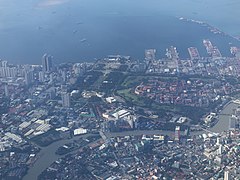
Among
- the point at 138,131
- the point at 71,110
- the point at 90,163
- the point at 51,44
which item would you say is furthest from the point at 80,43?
the point at 90,163

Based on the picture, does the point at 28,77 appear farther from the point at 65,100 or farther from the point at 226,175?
the point at 226,175

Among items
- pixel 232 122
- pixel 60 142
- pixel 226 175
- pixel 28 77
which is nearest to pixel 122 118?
pixel 60 142

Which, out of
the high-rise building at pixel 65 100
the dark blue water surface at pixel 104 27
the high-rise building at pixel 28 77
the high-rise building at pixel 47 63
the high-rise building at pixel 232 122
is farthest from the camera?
the dark blue water surface at pixel 104 27

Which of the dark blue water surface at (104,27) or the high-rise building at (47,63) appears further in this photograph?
the dark blue water surface at (104,27)

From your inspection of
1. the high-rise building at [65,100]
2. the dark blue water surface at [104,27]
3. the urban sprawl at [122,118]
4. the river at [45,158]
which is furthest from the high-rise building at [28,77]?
the river at [45,158]

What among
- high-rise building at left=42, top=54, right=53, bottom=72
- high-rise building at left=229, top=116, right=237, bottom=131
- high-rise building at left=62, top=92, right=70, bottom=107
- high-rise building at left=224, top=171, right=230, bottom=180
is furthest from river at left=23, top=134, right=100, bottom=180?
high-rise building at left=42, top=54, right=53, bottom=72

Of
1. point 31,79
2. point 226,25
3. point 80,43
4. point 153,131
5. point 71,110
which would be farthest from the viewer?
point 226,25

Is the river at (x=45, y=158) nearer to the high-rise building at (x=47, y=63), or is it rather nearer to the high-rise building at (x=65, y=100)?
the high-rise building at (x=65, y=100)

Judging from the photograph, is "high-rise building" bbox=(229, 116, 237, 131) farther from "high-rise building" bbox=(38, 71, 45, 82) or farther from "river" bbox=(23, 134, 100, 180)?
"high-rise building" bbox=(38, 71, 45, 82)

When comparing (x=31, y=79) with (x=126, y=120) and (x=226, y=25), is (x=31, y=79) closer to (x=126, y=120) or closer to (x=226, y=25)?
(x=126, y=120)
